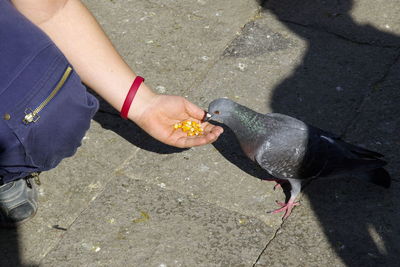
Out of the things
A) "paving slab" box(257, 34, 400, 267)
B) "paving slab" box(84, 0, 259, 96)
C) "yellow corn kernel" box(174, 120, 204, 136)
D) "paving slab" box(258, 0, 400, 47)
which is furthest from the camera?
"paving slab" box(258, 0, 400, 47)

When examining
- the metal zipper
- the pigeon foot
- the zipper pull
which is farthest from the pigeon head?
the zipper pull

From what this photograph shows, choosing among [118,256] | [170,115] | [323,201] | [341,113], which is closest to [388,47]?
[341,113]

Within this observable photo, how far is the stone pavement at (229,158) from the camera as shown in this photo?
3512 millimetres

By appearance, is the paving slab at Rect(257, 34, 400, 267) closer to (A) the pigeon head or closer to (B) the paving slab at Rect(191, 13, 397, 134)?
(B) the paving slab at Rect(191, 13, 397, 134)

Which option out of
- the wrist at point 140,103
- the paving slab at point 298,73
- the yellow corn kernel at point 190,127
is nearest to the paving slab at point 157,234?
the yellow corn kernel at point 190,127

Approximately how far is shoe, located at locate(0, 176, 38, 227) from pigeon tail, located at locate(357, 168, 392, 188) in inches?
77.3

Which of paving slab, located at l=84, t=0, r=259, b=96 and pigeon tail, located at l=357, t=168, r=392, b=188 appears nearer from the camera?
pigeon tail, located at l=357, t=168, r=392, b=188

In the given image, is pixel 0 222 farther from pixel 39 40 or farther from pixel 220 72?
pixel 220 72

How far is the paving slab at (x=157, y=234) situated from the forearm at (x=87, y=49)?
54 cm

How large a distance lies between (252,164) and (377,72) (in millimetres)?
1271

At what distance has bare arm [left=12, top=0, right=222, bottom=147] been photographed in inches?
136

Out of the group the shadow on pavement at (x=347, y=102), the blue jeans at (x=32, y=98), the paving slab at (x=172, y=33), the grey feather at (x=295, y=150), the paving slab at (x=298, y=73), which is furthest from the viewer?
the paving slab at (x=172, y=33)

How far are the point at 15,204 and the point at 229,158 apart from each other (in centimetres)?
135

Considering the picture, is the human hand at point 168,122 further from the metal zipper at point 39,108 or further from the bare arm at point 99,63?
the metal zipper at point 39,108
